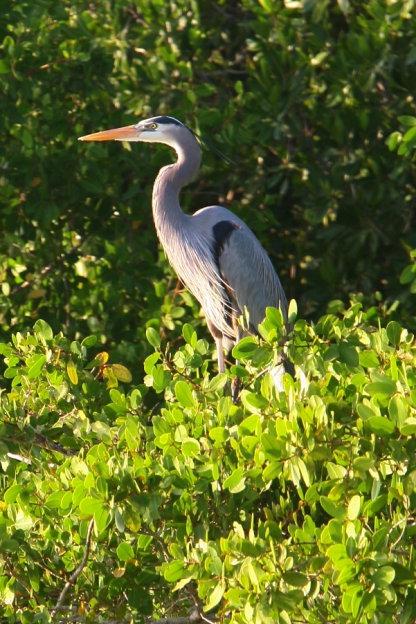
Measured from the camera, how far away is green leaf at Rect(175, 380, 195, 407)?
9.41 feet

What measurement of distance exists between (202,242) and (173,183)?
33cm

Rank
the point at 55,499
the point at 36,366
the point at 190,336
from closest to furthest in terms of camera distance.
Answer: the point at 55,499 < the point at 190,336 < the point at 36,366

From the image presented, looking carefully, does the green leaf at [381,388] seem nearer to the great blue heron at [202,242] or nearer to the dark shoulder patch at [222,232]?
the great blue heron at [202,242]

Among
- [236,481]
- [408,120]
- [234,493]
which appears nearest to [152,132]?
[408,120]

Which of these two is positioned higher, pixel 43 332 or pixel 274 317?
pixel 274 317

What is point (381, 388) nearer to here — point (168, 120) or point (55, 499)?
point (55, 499)

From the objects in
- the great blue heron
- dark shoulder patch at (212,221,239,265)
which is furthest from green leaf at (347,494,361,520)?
dark shoulder patch at (212,221,239,265)

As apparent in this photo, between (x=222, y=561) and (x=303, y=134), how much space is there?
4.18m

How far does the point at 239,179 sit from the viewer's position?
639 cm

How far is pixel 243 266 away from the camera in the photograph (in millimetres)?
5727

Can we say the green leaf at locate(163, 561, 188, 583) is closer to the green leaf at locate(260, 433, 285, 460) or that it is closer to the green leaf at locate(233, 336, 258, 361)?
the green leaf at locate(260, 433, 285, 460)

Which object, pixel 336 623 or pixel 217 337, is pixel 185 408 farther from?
pixel 217 337

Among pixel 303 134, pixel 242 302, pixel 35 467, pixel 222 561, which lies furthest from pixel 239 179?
pixel 222 561

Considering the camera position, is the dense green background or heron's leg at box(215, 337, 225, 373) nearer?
heron's leg at box(215, 337, 225, 373)
